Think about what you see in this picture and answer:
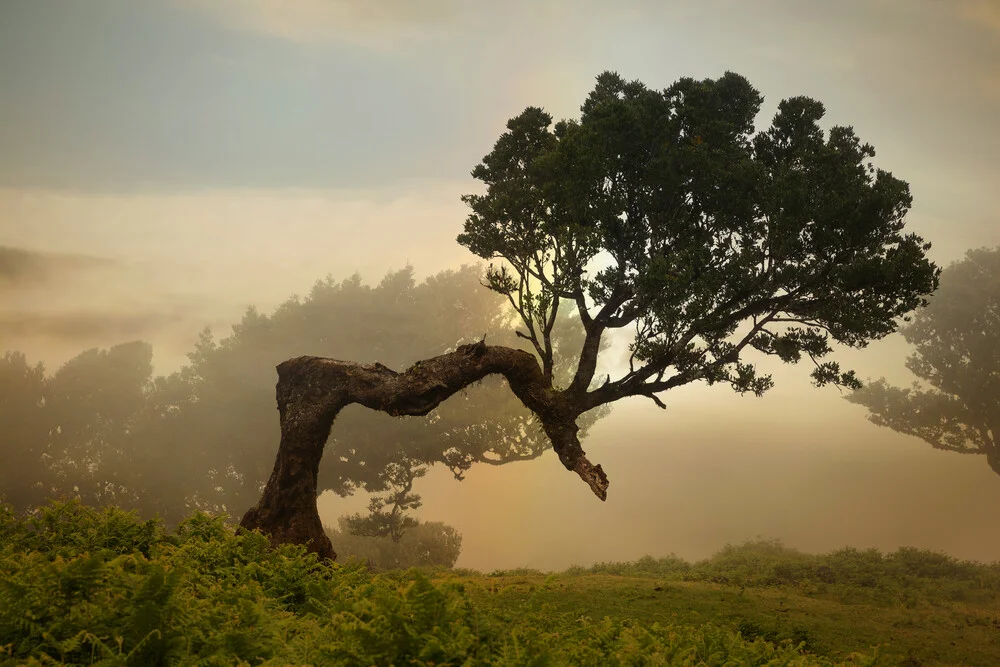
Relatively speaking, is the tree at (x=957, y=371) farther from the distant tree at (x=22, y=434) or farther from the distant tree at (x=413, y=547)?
the distant tree at (x=22, y=434)

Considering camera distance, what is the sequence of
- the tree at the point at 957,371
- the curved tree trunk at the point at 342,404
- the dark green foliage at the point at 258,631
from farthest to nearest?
the tree at the point at 957,371 → the curved tree trunk at the point at 342,404 → the dark green foliage at the point at 258,631

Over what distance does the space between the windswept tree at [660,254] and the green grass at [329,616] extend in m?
5.46

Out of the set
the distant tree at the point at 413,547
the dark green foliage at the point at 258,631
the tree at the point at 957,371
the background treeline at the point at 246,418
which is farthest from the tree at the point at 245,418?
the dark green foliage at the point at 258,631

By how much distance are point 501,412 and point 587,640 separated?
102 ft

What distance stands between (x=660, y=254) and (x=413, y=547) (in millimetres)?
26964

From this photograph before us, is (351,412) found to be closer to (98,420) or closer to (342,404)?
(98,420)

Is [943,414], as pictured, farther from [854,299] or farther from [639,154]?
[639,154]

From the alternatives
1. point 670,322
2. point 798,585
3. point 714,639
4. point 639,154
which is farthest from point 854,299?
point 714,639

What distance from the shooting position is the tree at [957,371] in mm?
37156

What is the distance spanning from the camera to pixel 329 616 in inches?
284

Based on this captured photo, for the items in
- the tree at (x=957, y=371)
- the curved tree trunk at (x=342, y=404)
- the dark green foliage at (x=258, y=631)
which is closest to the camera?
the dark green foliage at (x=258, y=631)

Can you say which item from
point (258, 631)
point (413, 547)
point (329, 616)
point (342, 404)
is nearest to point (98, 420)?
point (413, 547)

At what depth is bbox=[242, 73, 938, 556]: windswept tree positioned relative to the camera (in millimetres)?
17969

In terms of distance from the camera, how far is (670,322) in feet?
59.6
